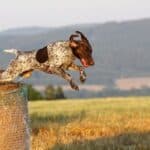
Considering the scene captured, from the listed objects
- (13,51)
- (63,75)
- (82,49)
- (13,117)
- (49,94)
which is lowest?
(49,94)

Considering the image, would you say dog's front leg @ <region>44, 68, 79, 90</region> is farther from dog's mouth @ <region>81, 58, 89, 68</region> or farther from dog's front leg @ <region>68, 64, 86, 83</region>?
A: dog's mouth @ <region>81, 58, 89, 68</region>

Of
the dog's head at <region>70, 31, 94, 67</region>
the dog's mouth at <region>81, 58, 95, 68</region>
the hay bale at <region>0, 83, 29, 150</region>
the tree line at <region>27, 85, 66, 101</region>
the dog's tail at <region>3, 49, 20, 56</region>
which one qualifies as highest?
the dog's head at <region>70, 31, 94, 67</region>

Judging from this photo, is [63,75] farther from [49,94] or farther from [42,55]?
[49,94]

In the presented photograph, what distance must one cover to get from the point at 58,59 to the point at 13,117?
4.04ft

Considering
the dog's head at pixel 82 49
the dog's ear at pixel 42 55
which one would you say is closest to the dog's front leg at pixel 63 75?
the dog's ear at pixel 42 55

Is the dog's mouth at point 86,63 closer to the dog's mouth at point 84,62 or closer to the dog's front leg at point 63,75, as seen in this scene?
the dog's mouth at point 84,62

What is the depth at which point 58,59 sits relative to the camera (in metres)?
9.03

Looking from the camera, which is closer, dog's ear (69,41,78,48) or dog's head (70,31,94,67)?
dog's head (70,31,94,67)

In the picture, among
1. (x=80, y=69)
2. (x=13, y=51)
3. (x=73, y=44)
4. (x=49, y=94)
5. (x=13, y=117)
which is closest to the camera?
(x=73, y=44)

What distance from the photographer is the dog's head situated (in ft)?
29.2

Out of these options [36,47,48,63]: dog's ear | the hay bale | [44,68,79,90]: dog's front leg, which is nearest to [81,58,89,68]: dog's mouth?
[44,68,79,90]: dog's front leg

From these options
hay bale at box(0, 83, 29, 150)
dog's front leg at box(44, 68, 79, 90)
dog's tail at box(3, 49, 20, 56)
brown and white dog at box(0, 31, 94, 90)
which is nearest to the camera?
brown and white dog at box(0, 31, 94, 90)

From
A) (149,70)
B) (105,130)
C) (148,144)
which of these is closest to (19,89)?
(148,144)

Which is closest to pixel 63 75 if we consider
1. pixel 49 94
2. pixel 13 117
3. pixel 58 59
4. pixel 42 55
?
pixel 58 59
